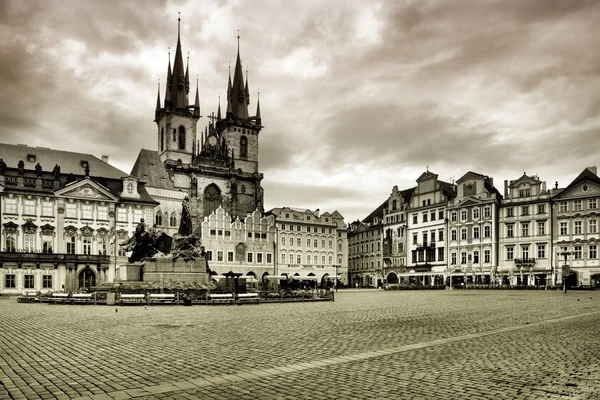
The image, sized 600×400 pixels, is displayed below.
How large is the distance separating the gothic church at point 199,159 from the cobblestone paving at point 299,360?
200ft

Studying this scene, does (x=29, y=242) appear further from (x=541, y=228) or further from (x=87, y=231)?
(x=541, y=228)

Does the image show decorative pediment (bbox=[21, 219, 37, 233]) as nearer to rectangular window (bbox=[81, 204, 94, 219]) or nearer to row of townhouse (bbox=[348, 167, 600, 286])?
rectangular window (bbox=[81, 204, 94, 219])

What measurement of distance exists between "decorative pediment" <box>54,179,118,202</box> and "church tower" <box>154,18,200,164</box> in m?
24.4

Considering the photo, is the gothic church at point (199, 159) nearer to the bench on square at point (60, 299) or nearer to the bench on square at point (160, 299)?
the bench on square at point (60, 299)

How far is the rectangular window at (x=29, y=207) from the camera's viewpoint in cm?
5756

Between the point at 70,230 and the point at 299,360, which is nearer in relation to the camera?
the point at 299,360

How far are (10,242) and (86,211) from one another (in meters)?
8.30

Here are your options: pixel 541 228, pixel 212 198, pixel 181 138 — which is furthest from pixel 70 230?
pixel 541 228

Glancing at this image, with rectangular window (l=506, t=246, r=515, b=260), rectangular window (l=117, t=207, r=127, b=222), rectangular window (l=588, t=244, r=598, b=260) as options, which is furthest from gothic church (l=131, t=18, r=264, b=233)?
rectangular window (l=588, t=244, r=598, b=260)

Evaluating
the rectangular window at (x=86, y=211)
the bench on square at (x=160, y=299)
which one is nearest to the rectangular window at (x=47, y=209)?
the rectangular window at (x=86, y=211)

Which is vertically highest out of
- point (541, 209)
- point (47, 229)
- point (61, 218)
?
point (541, 209)

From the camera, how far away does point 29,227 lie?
57.5 m

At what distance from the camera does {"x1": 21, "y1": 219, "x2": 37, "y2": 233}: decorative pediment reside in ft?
188

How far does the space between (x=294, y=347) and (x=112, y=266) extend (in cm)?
5341
